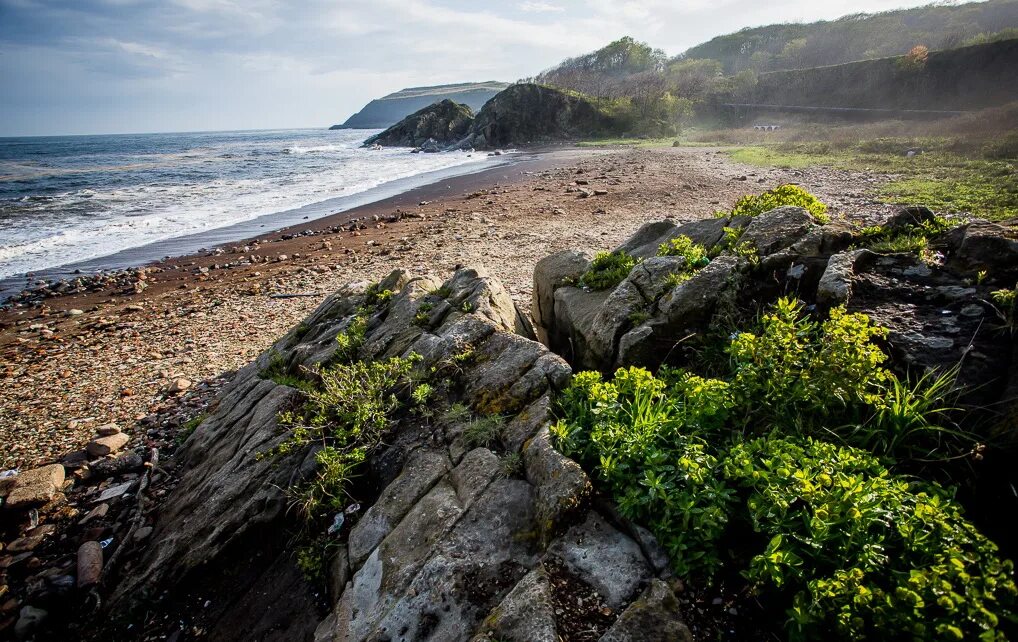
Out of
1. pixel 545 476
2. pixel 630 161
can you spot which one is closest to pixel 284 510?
pixel 545 476

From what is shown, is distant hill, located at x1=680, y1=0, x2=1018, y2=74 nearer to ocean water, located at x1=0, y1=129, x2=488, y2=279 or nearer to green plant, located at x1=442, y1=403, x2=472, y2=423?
ocean water, located at x1=0, y1=129, x2=488, y2=279

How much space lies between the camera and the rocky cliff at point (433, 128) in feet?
264

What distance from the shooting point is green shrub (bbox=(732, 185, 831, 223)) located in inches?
217

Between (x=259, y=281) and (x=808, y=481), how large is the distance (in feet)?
47.7

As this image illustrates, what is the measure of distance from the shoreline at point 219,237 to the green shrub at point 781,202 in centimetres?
1811

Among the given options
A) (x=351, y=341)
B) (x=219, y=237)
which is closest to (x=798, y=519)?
(x=351, y=341)

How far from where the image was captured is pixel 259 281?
530 inches

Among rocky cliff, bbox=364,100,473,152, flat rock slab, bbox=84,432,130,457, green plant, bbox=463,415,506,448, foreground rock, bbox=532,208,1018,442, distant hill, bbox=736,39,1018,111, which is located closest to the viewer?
foreground rock, bbox=532,208,1018,442

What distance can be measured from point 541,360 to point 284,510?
9.51ft

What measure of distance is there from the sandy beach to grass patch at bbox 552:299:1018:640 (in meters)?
6.35

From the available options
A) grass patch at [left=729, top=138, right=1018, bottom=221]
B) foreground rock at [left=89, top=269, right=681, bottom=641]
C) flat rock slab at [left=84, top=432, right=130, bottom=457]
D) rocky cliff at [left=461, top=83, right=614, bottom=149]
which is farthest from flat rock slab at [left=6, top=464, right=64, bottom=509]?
rocky cliff at [left=461, top=83, right=614, bottom=149]

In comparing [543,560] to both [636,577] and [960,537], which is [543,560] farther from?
[960,537]

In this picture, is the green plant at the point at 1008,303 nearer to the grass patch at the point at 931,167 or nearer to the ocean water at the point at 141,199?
the grass patch at the point at 931,167

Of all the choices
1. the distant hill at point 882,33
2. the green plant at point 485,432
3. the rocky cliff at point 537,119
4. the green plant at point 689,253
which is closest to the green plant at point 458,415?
the green plant at point 485,432
